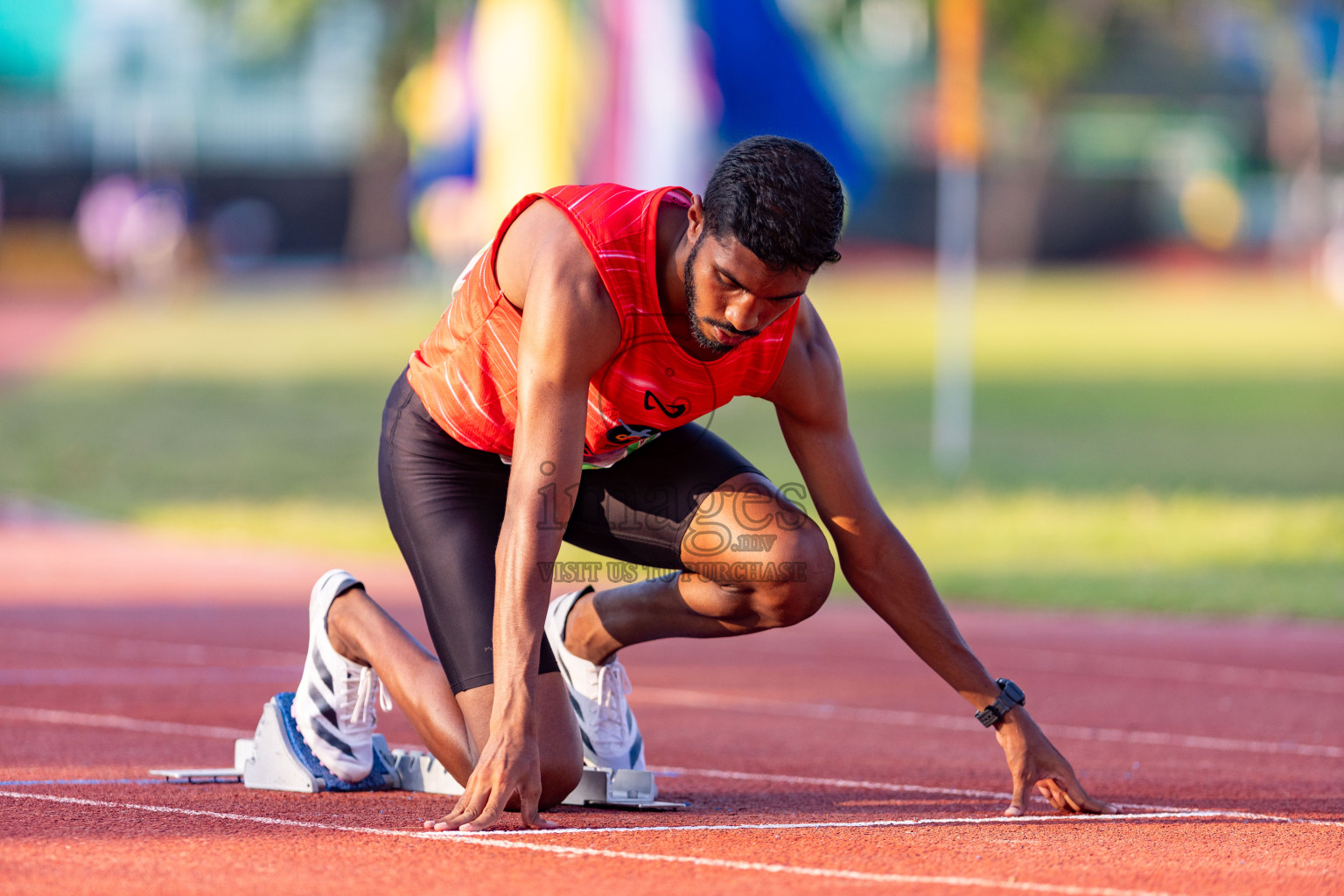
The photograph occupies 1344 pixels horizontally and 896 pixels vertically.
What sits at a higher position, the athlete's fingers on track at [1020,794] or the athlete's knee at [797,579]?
the athlete's knee at [797,579]

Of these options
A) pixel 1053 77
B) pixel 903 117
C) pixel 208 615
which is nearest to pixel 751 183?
pixel 208 615

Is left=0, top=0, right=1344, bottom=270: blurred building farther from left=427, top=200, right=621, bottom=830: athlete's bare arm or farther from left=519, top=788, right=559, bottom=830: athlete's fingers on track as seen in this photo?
left=519, top=788, right=559, bottom=830: athlete's fingers on track

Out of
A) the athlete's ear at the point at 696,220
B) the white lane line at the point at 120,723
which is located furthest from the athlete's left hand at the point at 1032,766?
the white lane line at the point at 120,723

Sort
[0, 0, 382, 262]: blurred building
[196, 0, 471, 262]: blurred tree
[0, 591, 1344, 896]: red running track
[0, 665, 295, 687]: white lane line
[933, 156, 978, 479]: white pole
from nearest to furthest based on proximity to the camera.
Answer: [0, 591, 1344, 896]: red running track < [0, 665, 295, 687]: white lane line < [933, 156, 978, 479]: white pole < [196, 0, 471, 262]: blurred tree < [0, 0, 382, 262]: blurred building

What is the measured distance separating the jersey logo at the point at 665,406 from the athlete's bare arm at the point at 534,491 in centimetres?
24

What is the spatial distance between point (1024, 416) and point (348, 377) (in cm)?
860

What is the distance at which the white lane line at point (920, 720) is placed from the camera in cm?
594

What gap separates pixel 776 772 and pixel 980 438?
14.1 meters

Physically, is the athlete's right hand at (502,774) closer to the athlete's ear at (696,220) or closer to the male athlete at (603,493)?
the male athlete at (603,493)

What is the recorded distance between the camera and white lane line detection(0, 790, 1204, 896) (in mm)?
3650

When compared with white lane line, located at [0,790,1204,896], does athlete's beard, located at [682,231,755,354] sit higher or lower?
higher

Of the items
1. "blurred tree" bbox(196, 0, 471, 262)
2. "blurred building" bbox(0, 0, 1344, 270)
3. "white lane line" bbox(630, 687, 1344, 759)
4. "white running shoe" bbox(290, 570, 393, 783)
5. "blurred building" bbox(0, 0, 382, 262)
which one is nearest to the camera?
"white running shoe" bbox(290, 570, 393, 783)

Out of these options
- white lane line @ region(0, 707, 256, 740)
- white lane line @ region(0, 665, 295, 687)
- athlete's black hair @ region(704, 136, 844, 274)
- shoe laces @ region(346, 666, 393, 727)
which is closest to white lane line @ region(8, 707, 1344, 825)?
white lane line @ region(0, 707, 256, 740)

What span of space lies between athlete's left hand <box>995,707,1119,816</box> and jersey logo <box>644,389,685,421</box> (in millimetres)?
1127
